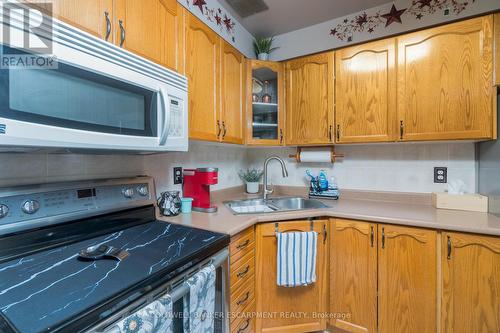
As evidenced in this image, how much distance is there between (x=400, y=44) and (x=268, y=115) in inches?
40.8

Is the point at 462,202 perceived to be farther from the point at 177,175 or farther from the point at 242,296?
the point at 177,175

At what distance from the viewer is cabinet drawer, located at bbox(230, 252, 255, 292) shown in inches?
45.6

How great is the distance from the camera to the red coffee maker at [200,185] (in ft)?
4.66

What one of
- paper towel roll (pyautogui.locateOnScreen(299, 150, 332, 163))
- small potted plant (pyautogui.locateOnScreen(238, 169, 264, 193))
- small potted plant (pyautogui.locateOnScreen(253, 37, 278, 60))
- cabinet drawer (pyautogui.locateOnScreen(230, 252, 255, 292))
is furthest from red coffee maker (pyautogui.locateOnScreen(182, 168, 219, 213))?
small potted plant (pyautogui.locateOnScreen(253, 37, 278, 60))

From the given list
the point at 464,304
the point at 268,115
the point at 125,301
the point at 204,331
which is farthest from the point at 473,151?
the point at 125,301

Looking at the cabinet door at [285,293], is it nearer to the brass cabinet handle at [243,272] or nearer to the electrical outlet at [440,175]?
the brass cabinet handle at [243,272]

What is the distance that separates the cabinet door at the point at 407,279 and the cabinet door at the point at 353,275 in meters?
0.05

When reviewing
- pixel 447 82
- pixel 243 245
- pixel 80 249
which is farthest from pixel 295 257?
pixel 447 82

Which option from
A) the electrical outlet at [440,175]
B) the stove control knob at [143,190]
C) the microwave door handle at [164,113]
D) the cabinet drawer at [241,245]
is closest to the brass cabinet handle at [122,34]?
the microwave door handle at [164,113]

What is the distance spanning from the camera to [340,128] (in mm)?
1718

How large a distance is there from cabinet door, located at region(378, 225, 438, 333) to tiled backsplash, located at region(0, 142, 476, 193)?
0.63 metres

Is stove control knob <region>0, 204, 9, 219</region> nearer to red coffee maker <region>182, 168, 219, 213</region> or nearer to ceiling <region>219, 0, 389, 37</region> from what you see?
red coffee maker <region>182, 168, 219, 213</region>

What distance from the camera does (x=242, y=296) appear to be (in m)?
1.25

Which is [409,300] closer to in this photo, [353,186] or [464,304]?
[464,304]
